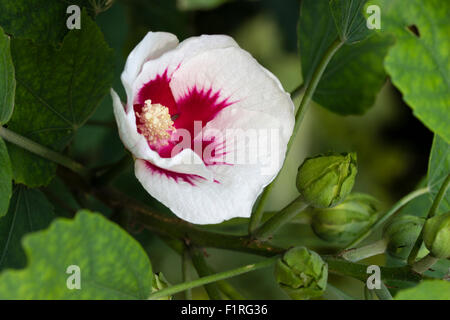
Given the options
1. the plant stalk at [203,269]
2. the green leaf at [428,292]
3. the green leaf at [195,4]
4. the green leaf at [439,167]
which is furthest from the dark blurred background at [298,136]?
the green leaf at [428,292]

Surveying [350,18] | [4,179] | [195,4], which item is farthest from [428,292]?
[195,4]

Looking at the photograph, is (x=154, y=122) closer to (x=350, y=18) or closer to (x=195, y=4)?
(x=350, y=18)

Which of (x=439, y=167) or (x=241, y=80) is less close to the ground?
(x=241, y=80)

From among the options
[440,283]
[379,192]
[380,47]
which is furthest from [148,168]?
[379,192]

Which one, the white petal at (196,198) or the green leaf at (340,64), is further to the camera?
the green leaf at (340,64)

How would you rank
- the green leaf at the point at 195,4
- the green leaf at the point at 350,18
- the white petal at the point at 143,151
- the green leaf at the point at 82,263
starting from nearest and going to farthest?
the green leaf at the point at 82,263
the white petal at the point at 143,151
the green leaf at the point at 350,18
the green leaf at the point at 195,4

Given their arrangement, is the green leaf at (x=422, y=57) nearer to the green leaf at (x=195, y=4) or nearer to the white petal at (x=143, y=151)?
the white petal at (x=143, y=151)

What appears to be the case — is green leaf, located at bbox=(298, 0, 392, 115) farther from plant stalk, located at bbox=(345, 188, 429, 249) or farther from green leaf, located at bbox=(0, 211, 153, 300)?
green leaf, located at bbox=(0, 211, 153, 300)
